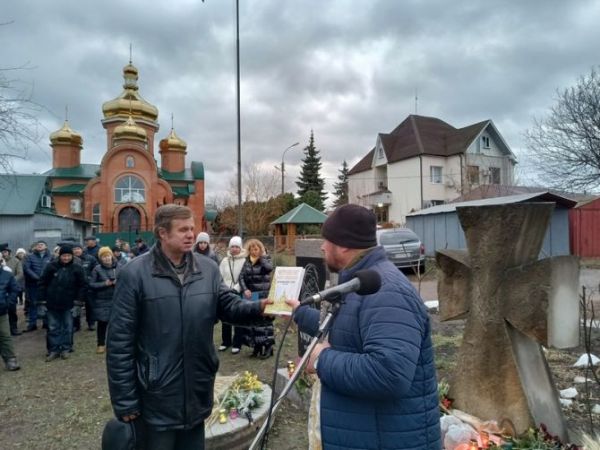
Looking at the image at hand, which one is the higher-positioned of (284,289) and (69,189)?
(69,189)

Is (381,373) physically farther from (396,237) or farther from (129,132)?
(129,132)

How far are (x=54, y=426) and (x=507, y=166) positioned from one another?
39040mm

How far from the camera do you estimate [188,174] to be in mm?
44469

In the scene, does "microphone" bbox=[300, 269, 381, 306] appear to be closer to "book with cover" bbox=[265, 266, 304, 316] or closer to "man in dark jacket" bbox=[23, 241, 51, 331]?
"book with cover" bbox=[265, 266, 304, 316]

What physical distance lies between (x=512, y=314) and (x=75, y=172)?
149 ft

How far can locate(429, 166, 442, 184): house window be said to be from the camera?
35.6 meters

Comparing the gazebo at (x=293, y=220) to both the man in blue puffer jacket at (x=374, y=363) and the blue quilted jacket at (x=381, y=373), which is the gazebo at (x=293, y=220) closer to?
the man in blue puffer jacket at (x=374, y=363)

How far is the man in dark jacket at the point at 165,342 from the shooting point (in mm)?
2402

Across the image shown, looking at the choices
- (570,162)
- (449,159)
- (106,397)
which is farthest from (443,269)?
(449,159)

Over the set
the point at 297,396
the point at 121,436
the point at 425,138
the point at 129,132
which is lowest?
the point at 297,396

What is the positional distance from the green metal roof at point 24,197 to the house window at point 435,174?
28.6 meters

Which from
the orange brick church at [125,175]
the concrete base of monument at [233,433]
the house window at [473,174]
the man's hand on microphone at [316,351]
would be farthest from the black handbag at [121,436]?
the orange brick church at [125,175]

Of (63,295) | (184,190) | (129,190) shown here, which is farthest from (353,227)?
(184,190)

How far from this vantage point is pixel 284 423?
4.33m
